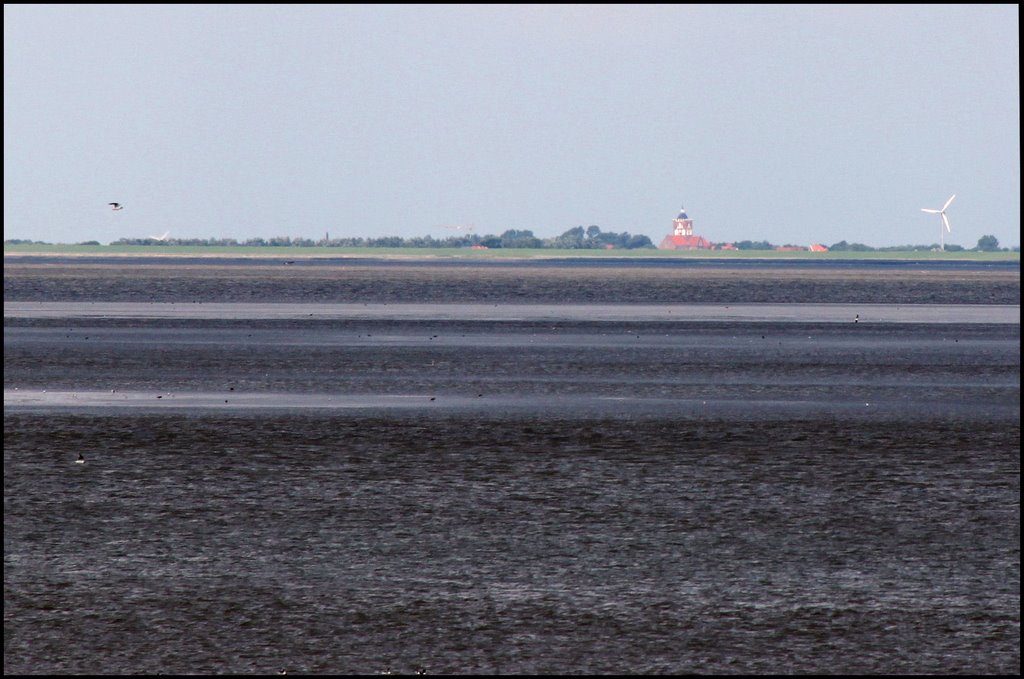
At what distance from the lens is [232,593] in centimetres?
975

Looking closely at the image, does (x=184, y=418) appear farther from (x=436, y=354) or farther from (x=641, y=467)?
(x=436, y=354)

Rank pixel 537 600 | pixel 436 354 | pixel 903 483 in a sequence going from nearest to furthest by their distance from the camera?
pixel 537 600 < pixel 903 483 < pixel 436 354

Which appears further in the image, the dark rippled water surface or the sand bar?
the sand bar

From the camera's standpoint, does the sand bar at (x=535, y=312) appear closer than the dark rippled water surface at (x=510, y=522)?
No

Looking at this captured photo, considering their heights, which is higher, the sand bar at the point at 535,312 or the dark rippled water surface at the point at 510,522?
the sand bar at the point at 535,312

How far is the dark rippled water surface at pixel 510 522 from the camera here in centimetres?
864

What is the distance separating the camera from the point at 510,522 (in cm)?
1216

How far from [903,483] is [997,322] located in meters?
33.8

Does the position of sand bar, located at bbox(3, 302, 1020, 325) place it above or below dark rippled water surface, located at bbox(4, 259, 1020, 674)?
above

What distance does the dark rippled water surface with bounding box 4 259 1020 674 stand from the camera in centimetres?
864

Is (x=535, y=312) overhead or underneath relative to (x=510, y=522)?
overhead

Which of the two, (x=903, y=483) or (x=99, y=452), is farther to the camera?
(x=99, y=452)

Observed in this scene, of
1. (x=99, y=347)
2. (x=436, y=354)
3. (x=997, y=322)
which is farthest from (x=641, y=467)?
(x=997, y=322)

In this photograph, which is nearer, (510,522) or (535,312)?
(510,522)
